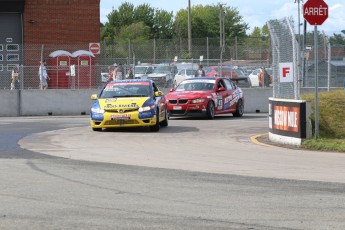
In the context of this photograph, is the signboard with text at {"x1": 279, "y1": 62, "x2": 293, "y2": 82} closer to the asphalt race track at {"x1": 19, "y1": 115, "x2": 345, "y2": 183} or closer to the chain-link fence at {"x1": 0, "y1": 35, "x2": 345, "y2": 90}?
the chain-link fence at {"x1": 0, "y1": 35, "x2": 345, "y2": 90}

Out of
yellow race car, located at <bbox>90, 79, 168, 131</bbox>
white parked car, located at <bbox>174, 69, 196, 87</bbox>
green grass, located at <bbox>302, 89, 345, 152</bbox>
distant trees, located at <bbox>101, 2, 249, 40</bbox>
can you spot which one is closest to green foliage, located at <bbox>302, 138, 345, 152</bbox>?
green grass, located at <bbox>302, 89, 345, 152</bbox>

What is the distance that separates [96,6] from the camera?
41219mm

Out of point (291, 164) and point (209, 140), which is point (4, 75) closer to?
point (209, 140)

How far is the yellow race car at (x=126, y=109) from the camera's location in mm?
19781

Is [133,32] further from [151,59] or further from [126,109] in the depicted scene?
[126,109]

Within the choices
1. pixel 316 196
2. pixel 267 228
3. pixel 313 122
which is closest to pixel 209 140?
pixel 313 122

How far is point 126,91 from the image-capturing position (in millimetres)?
20922

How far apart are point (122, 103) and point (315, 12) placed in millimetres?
5782

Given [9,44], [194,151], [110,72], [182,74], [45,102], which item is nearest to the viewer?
[194,151]

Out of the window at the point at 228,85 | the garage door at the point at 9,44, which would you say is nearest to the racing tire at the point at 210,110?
the window at the point at 228,85

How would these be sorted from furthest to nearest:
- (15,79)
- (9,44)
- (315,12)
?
(9,44), (15,79), (315,12)

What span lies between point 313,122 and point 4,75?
19995mm

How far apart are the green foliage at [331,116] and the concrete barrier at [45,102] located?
50.7ft

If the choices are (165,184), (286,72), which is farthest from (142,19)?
(165,184)
